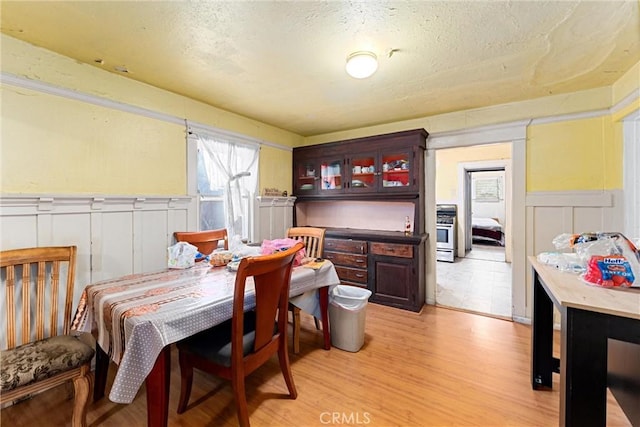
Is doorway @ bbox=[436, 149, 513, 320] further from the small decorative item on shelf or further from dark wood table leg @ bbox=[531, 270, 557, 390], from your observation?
the small decorative item on shelf

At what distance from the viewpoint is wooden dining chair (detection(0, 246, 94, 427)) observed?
4.42 ft

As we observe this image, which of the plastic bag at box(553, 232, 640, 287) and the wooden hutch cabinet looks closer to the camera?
the plastic bag at box(553, 232, 640, 287)

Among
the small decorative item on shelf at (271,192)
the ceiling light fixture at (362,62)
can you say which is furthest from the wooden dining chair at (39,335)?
the ceiling light fixture at (362,62)

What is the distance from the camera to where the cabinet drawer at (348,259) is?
3.45 m

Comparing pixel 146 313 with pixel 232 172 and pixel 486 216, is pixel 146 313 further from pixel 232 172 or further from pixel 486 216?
pixel 486 216

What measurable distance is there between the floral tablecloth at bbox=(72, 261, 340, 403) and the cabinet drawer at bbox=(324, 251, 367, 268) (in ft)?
5.30

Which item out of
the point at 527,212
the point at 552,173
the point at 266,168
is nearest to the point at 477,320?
the point at 527,212

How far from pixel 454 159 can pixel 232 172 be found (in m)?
4.91

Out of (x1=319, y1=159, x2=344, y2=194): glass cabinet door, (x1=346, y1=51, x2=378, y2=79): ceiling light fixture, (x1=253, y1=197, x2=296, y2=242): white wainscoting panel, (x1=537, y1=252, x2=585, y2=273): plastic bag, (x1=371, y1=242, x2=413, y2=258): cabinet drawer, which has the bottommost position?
(x1=371, y1=242, x2=413, y2=258): cabinet drawer

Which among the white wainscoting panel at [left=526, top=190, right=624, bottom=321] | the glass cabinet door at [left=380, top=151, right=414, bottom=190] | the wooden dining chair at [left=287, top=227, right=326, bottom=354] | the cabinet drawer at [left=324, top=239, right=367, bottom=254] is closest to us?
the white wainscoting panel at [left=526, top=190, right=624, bottom=321]

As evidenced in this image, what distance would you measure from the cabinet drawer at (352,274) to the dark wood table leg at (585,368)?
2.34m

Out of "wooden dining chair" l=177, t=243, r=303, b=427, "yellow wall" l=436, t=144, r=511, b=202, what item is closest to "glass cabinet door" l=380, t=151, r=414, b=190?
"wooden dining chair" l=177, t=243, r=303, b=427

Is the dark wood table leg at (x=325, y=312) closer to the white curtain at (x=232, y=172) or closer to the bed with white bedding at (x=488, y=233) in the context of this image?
the white curtain at (x=232, y=172)

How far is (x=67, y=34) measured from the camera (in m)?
1.75
